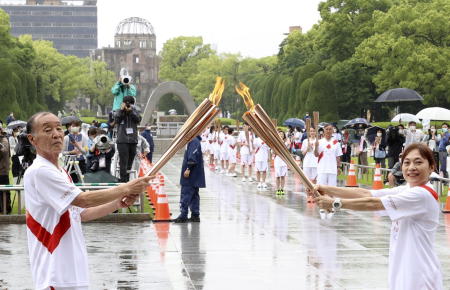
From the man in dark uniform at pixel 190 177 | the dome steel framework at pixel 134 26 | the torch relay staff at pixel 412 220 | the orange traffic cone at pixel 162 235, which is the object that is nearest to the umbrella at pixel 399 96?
the man in dark uniform at pixel 190 177

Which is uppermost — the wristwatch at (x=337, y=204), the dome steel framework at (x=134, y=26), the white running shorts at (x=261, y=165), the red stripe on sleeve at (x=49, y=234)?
the dome steel framework at (x=134, y=26)

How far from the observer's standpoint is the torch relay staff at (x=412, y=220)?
16.6 ft

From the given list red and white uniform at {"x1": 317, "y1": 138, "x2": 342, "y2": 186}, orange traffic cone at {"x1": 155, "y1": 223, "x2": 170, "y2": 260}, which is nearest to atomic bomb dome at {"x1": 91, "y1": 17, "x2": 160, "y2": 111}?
red and white uniform at {"x1": 317, "y1": 138, "x2": 342, "y2": 186}

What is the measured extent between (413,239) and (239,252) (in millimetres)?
5739

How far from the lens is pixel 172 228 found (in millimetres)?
13047

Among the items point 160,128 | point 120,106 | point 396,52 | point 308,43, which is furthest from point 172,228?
point 308,43

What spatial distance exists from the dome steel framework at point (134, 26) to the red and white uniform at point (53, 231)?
124 metres

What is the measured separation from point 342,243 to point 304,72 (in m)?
42.4

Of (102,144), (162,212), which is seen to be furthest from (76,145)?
(162,212)

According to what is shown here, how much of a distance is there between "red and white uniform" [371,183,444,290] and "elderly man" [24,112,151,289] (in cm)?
→ 154

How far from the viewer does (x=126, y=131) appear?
45.3 feet

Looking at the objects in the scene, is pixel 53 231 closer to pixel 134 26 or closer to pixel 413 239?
pixel 413 239

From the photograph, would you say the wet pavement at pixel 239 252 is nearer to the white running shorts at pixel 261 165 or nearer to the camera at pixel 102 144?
Result: the camera at pixel 102 144

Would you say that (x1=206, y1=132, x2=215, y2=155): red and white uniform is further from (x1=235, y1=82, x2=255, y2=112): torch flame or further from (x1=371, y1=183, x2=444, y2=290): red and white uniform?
(x1=371, y1=183, x2=444, y2=290): red and white uniform
